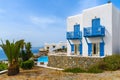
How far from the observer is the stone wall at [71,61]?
63.6 ft

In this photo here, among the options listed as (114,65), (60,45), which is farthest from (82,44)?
(60,45)

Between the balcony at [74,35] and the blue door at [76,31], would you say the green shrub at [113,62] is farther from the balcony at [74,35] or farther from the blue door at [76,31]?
the blue door at [76,31]

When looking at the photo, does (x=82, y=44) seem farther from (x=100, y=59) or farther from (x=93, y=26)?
(x=100, y=59)

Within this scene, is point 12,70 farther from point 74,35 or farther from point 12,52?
point 74,35

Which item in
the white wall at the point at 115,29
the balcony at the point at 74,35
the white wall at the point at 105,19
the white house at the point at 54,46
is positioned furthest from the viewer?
the white house at the point at 54,46

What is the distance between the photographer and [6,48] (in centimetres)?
1487

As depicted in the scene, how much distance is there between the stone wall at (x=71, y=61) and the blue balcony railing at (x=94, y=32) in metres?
3.65

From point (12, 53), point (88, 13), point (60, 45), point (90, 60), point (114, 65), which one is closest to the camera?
point (12, 53)

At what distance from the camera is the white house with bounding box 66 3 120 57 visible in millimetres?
20844

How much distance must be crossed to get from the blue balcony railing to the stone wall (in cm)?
365

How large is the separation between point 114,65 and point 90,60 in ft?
11.8

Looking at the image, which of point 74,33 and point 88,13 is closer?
point 88,13

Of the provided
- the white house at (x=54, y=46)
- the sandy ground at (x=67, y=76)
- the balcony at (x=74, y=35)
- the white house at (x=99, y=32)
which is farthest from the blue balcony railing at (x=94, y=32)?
the white house at (x=54, y=46)

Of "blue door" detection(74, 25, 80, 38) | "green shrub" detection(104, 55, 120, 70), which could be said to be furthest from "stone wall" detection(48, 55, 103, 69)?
"blue door" detection(74, 25, 80, 38)
